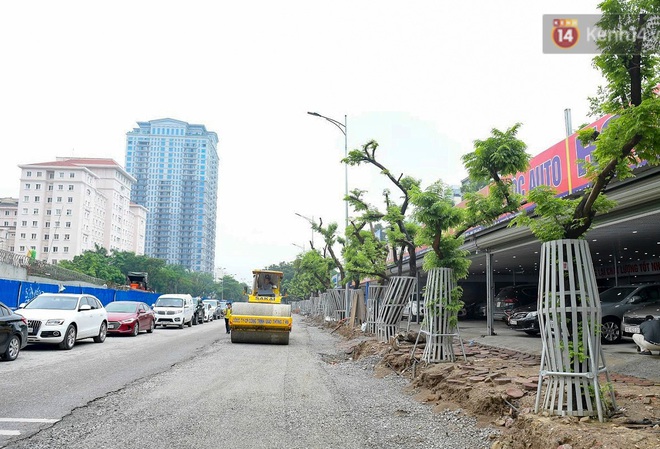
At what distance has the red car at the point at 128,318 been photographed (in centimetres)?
2066

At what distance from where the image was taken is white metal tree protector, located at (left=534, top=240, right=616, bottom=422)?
18.6 ft

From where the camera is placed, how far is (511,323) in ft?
57.1

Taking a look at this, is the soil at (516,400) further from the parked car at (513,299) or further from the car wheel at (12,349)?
the parked car at (513,299)

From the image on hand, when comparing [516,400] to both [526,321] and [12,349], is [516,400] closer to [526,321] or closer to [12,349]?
[526,321]

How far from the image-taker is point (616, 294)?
47.4ft

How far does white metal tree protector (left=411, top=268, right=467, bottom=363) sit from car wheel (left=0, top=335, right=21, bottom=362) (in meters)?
9.58

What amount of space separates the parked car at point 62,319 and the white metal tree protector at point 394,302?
9478 millimetres

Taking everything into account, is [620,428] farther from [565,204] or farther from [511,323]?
[511,323]

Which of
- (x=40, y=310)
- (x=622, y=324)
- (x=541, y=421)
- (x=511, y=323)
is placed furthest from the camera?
(x=511, y=323)

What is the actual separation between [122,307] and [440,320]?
1615 cm

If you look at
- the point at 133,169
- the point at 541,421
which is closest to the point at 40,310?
the point at 541,421

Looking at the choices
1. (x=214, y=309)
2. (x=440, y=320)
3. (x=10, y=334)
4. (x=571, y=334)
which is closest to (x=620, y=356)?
(x=440, y=320)

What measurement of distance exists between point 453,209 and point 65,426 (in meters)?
8.09

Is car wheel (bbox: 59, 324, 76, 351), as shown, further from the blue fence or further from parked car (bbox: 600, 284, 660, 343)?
parked car (bbox: 600, 284, 660, 343)
